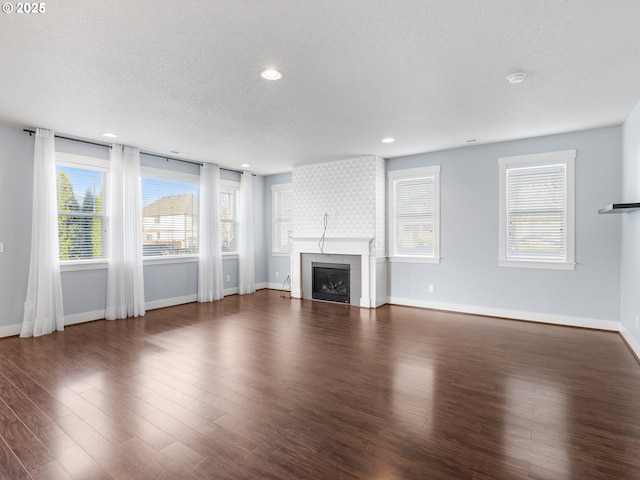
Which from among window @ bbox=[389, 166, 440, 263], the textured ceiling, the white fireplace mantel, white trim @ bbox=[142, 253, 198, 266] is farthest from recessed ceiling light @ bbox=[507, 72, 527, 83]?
white trim @ bbox=[142, 253, 198, 266]

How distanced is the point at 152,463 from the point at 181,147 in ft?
15.8

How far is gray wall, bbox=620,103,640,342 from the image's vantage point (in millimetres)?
3609

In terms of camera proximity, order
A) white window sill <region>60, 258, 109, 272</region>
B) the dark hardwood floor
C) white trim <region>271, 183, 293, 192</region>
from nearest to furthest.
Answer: the dark hardwood floor → white window sill <region>60, 258, 109, 272</region> → white trim <region>271, 183, 293, 192</region>

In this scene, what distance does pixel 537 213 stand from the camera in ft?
16.2

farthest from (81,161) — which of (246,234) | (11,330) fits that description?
(246,234)

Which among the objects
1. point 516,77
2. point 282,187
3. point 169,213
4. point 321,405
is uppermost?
point 516,77

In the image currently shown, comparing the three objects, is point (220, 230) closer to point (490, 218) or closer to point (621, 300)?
point (490, 218)

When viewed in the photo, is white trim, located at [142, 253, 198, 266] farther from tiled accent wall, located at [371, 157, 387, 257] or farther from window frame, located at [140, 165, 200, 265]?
tiled accent wall, located at [371, 157, 387, 257]

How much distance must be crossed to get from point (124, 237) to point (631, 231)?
277 inches

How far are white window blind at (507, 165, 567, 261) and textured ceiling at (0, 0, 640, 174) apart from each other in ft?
2.12

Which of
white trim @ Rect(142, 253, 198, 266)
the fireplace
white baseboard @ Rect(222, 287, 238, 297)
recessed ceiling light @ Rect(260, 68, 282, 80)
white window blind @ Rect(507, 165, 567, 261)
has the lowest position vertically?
white baseboard @ Rect(222, 287, 238, 297)

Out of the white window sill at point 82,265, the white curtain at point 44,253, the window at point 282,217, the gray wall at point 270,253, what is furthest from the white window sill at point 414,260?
the white curtain at point 44,253

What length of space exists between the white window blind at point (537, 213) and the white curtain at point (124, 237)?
6.08m

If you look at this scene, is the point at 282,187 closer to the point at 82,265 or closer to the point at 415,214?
the point at 415,214
